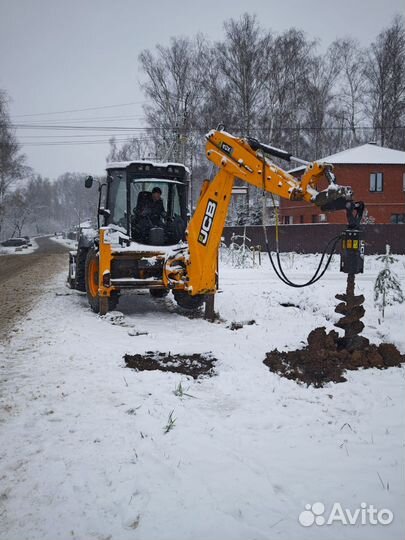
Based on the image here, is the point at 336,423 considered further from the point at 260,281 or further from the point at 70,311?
the point at 260,281

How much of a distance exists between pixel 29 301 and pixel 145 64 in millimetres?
26682

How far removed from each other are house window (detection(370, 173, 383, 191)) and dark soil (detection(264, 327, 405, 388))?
1137 inches

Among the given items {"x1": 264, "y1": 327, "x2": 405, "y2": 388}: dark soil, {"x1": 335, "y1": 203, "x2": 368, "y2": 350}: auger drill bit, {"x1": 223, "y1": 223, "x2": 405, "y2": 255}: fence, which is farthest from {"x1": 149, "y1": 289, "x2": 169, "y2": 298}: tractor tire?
{"x1": 223, "y1": 223, "x2": 405, "y2": 255}: fence

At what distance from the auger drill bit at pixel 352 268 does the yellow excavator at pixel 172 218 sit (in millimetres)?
209

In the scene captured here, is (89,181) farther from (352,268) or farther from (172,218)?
(352,268)

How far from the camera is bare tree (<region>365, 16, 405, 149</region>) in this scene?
33000mm

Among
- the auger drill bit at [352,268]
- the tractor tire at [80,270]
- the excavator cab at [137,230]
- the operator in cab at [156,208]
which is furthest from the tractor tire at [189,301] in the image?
the auger drill bit at [352,268]

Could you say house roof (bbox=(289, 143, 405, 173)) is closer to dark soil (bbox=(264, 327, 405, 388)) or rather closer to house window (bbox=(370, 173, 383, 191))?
house window (bbox=(370, 173, 383, 191))

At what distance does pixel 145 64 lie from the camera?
31172mm

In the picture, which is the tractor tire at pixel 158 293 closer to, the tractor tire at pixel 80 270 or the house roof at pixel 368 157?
the tractor tire at pixel 80 270

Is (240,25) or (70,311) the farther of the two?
(240,25)

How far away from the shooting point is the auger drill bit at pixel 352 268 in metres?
5.36

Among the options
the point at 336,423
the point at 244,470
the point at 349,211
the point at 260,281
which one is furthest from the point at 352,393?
the point at 260,281

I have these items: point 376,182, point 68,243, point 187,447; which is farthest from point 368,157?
point 68,243
